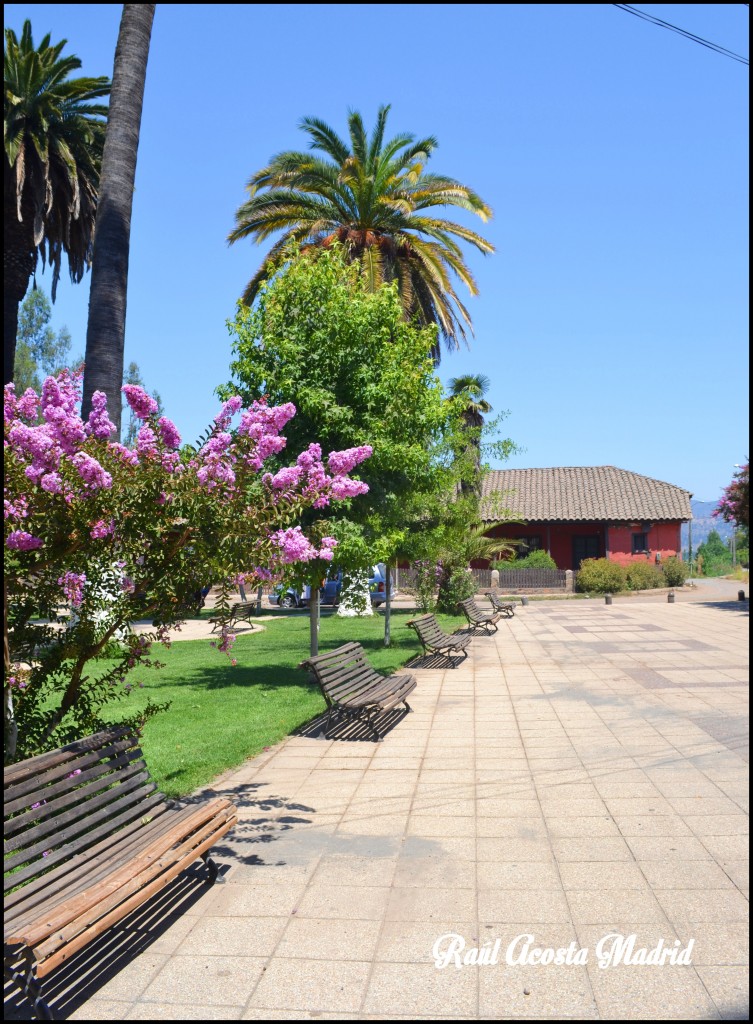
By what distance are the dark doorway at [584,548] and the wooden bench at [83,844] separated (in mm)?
40714

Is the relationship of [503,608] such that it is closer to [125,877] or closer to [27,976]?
[125,877]

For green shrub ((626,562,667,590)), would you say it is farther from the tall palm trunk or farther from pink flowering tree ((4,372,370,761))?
pink flowering tree ((4,372,370,761))

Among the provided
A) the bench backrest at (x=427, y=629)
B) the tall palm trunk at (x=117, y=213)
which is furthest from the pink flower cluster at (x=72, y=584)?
the bench backrest at (x=427, y=629)

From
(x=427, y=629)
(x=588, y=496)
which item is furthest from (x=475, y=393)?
(x=427, y=629)

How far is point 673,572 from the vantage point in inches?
1572

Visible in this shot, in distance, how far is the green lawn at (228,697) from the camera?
813 cm

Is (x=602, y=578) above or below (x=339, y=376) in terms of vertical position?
below

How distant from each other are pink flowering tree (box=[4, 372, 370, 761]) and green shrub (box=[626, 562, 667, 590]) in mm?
32895

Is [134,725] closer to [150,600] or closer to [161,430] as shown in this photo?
[150,600]

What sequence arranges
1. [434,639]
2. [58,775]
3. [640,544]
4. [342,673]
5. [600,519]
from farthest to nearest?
1. [640,544]
2. [600,519]
3. [434,639]
4. [342,673]
5. [58,775]

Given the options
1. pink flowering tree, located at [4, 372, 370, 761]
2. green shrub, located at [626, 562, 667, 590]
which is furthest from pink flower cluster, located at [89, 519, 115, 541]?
green shrub, located at [626, 562, 667, 590]

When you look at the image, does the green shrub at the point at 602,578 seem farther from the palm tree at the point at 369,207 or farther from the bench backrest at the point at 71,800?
the bench backrest at the point at 71,800

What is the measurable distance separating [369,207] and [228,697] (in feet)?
45.0

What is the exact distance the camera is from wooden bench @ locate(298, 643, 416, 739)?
29.7 feet
